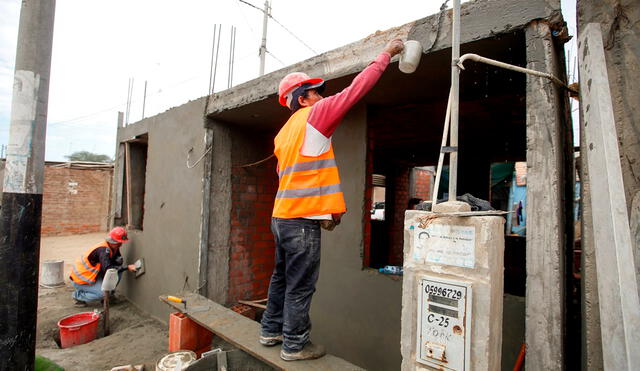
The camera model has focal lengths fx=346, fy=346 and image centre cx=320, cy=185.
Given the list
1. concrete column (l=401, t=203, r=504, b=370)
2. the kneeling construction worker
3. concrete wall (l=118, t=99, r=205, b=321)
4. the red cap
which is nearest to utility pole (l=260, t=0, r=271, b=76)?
concrete wall (l=118, t=99, r=205, b=321)

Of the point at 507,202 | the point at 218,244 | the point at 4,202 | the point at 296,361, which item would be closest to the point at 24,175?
the point at 4,202

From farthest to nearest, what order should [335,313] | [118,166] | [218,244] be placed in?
[118,166]
[218,244]
[335,313]

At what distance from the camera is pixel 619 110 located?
1543mm

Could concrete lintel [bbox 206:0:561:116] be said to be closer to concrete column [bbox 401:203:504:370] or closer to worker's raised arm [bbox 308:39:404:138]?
worker's raised arm [bbox 308:39:404:138]

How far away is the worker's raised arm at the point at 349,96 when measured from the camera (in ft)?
6.35

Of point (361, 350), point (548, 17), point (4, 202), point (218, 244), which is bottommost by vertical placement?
point (361, 350)

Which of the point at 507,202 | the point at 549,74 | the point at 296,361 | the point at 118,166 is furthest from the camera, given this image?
the point at 507,202

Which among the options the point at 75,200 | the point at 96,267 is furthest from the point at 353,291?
the point at 75,200

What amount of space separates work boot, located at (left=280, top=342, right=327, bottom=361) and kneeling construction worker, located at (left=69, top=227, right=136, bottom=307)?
4.61 meters

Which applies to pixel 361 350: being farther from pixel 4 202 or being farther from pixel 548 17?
pixel 4 202

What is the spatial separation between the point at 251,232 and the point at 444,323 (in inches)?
146

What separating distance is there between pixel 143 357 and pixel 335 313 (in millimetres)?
2397

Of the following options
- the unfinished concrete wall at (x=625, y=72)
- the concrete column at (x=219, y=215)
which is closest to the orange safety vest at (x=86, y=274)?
the concrete column at (x=219, y=215)

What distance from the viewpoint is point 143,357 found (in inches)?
160
